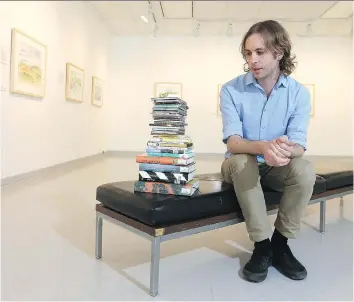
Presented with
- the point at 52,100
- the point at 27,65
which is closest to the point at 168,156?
the point at 27,65

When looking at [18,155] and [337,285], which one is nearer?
[337,285]

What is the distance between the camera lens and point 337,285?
1560mm

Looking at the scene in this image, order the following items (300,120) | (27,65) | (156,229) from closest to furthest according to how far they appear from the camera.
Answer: (156,229)
(300,120)
(27,65)

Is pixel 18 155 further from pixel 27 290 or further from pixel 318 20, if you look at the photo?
pixel 318 20

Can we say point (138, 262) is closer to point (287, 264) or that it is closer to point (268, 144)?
point (287, 264)

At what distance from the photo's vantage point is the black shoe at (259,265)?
5.14 feet

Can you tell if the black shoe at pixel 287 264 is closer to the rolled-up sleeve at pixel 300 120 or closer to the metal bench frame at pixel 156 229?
the metal bench frame at pixel 156 229

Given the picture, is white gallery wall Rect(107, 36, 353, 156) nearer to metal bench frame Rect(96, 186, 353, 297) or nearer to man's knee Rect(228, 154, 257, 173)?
metal bench frame Rect(96, 186, 353, 297)

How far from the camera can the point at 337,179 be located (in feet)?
7.80

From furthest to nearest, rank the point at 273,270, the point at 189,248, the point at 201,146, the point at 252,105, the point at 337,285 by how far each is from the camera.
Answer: the point at 201,146
the point at 189,248
the point at 252,105
the point at 273,270
the point at 337,285

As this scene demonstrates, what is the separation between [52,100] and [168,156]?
13.9ft

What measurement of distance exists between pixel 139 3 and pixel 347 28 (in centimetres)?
498

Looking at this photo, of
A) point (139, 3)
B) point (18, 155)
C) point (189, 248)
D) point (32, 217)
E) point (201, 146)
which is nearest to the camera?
point (189, 248)

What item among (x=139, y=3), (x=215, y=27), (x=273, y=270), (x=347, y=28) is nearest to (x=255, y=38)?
(x=273, y=270)
